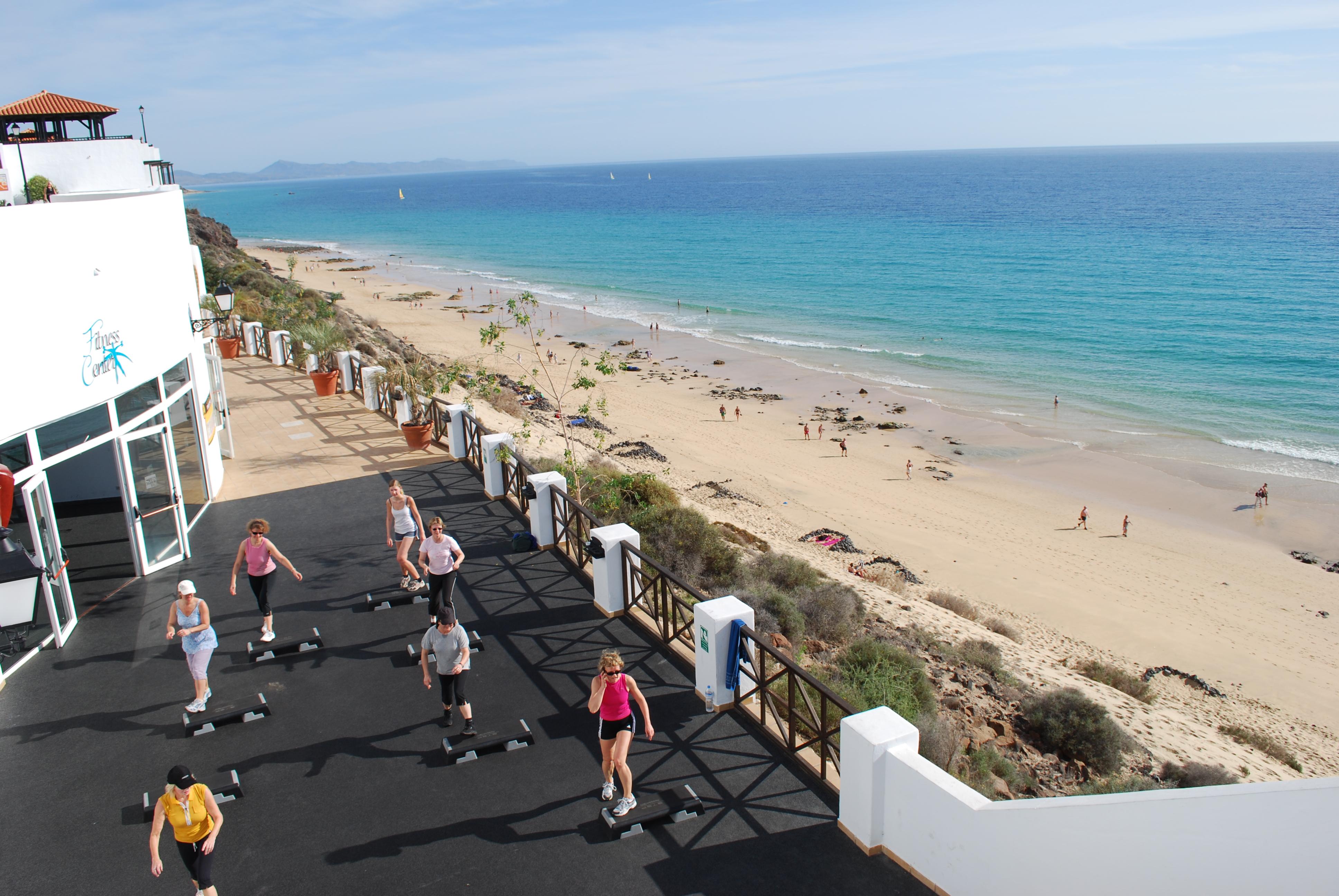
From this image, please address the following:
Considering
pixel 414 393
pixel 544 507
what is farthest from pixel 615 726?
pixel 414 393

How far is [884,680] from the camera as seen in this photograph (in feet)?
38.9

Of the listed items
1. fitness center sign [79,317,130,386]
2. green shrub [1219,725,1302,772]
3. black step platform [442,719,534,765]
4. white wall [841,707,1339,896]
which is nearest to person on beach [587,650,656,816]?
black step platform [442,719,534,765]

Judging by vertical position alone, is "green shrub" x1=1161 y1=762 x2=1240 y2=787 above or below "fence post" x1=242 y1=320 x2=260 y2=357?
below

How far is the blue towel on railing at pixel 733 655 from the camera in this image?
7.88 meters

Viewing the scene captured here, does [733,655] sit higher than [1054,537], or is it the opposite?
[733,655]

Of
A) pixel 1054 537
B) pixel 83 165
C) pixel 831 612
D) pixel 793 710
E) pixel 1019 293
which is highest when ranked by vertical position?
pixel 83 165

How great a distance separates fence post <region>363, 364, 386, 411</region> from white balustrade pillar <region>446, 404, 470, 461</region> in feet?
13.6

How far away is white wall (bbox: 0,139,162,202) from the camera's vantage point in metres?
14.9

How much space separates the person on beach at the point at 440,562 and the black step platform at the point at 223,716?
6.32 ft

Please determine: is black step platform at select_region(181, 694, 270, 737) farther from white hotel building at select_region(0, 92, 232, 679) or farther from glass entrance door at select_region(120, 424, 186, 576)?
glass entrance door at select_region(120, 424, 186, 576)

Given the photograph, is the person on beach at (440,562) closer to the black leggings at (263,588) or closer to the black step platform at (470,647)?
the black step platform at (470,647)

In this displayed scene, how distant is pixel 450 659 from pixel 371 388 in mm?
13625

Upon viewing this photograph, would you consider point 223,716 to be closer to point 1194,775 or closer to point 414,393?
point 414,393

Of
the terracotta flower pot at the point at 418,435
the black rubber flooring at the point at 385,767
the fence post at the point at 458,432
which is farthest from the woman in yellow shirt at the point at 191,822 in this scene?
the terracotta flower pot at the point at 418,435
